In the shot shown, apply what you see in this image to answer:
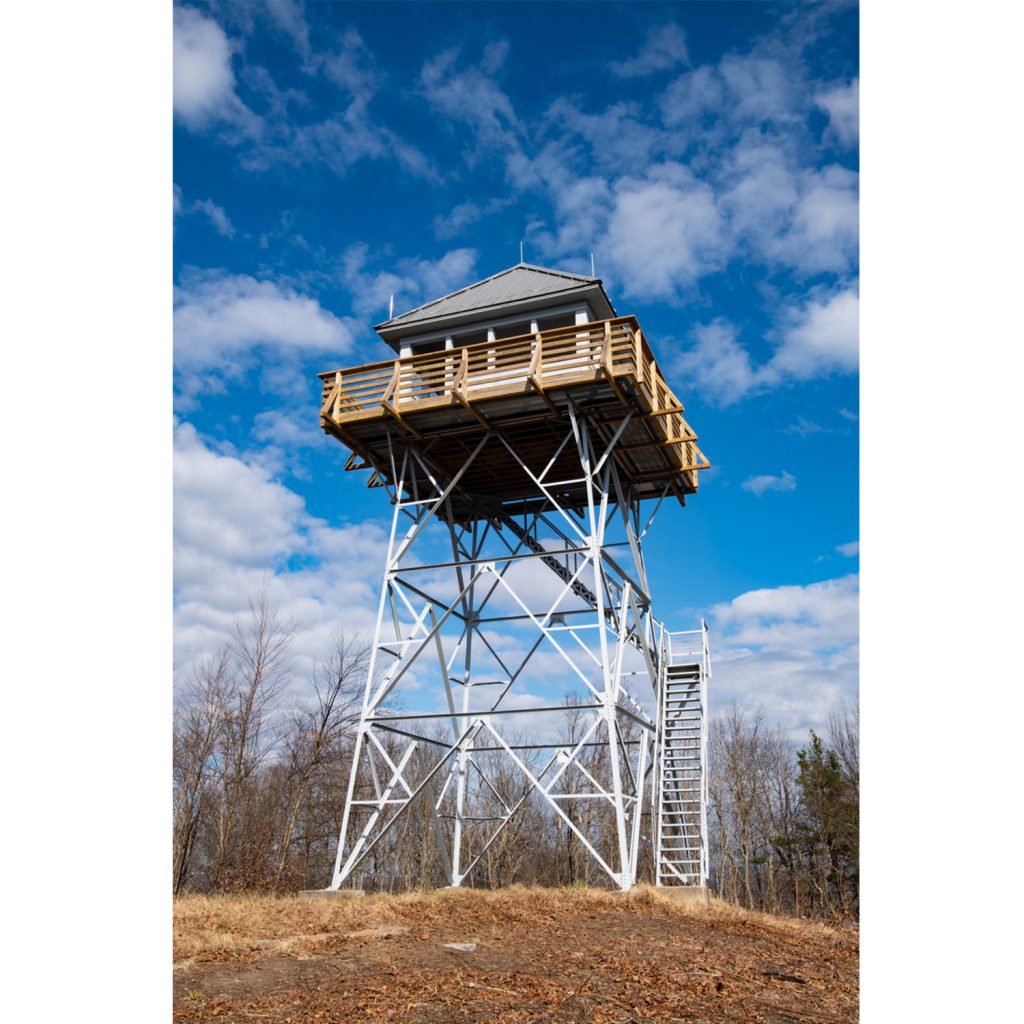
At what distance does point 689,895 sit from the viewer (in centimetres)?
1647

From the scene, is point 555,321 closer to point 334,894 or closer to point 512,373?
point 512,373

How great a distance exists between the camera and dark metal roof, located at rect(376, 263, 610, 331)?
67.1ft

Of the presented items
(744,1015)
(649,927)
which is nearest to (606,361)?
(649,927)

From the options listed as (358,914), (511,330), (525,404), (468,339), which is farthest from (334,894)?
(511,330)

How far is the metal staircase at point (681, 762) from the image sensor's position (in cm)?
→ 1966

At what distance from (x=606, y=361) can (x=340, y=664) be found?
22530 mm

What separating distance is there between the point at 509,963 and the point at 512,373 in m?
11.9

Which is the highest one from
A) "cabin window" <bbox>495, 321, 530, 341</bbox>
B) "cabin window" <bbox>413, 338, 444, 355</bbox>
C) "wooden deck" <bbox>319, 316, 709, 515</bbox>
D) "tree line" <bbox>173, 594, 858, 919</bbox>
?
"cabin window" <bbox>495, 321, 530, 341</bbox>

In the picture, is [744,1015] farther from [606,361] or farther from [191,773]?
[191,773]

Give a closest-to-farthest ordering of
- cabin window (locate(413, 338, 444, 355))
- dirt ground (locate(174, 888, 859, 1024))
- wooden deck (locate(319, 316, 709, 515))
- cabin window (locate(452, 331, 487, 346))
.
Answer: dirt ground (locate(174, 888, 859, 1024))
wooden deck (locate(319, 316, 709, 515))
cabin window (locate(452, 331, 487, 346))
cabin window (locate(413, 338, 444, 355))

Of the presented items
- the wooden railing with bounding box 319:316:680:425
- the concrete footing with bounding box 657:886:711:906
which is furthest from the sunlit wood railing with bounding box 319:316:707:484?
the concrete footing with bounding box 657:886:711:906

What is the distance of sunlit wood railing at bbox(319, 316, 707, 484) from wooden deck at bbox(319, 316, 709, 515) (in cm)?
2

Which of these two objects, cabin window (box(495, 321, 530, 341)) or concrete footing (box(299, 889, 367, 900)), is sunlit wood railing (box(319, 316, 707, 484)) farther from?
concrete footing (box(299, 889, 367, 900))
